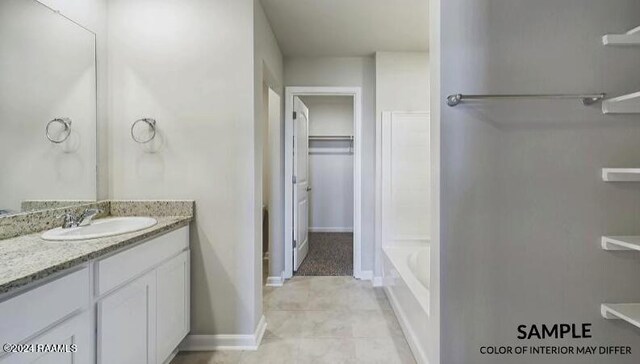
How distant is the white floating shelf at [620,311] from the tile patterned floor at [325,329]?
1.04 metres

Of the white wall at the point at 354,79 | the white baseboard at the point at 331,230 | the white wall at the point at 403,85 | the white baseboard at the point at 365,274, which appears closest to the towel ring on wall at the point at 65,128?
the white wall at the point at 354,79

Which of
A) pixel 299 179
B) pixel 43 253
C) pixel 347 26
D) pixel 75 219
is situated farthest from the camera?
pixel 299 179

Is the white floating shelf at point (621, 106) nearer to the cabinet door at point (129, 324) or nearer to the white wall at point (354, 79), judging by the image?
the white wall at point (354, 79)

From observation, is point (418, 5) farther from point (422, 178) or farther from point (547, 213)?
point (547, 213)

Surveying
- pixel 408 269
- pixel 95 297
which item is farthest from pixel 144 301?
pixel 408 269

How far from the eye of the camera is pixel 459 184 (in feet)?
4.55

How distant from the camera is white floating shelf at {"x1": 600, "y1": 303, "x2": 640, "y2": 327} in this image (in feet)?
4.22

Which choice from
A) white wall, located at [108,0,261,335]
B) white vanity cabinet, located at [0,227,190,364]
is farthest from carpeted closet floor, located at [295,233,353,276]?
white vanity cabinet, located at [0,227,190,364]

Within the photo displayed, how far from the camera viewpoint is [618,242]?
4.24 ft

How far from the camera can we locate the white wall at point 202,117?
6.51ft

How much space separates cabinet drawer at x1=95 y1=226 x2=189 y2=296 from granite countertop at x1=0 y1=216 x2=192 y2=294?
5cm

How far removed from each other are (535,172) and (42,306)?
6.55ft

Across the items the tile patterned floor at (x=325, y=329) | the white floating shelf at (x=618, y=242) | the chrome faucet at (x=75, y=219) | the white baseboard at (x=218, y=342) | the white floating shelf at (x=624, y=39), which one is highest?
the white floating shelf at (x=624, y=39)

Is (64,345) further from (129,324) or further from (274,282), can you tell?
(274,282)
